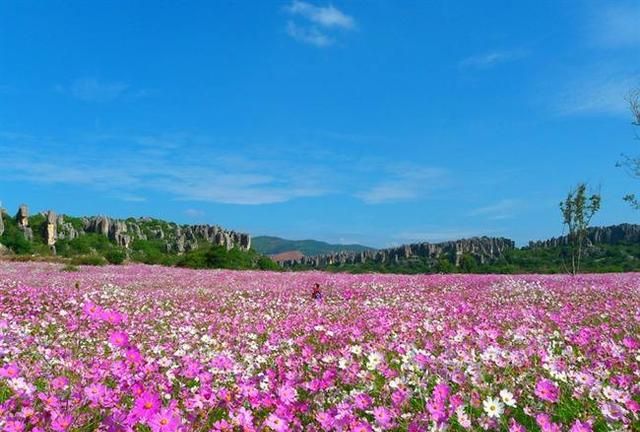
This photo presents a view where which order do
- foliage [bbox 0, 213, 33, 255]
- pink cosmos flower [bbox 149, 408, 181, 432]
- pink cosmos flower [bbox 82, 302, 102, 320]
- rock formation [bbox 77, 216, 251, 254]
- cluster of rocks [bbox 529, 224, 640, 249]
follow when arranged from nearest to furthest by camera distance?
pink cosmos flower [bbox 149, 408, 181, 432]
pink cosmos flower [bbox 82, 302, 102, 320]
foliage [bbox 0, 213, 33, 255]
cluster of rocks [bbox 529, 224, 640, 249]
rock formation [bbox 77, 216, 251, 254]

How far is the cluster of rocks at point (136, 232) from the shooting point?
314ft

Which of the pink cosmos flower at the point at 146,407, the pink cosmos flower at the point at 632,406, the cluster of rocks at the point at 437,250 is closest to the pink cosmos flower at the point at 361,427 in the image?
the pink cosmos flower at the point at 146,407

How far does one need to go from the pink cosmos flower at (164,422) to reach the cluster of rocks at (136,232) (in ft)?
262

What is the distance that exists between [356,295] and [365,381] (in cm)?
1338

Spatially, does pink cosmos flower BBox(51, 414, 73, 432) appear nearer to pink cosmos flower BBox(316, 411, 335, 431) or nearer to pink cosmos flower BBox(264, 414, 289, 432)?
pink cosmos flower BBox(264, 414, 289, 432)

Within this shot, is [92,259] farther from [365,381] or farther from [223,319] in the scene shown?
[365,381]

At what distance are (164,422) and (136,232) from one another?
11915 cm

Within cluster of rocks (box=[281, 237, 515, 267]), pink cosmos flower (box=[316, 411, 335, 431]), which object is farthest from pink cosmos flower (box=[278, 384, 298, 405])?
cluster of rocks (box=[281, 237, 515, 267])

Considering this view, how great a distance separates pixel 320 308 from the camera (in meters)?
12.1

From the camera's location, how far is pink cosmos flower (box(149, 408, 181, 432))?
2.22m

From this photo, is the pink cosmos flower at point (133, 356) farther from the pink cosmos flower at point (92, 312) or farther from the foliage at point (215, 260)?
the foliage at point (215, 260)

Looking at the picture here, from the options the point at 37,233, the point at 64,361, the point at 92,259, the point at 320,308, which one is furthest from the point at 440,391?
the point at 37,233

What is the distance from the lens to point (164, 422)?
2.28 meters

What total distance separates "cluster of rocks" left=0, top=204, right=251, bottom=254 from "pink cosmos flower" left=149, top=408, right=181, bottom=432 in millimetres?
79896
